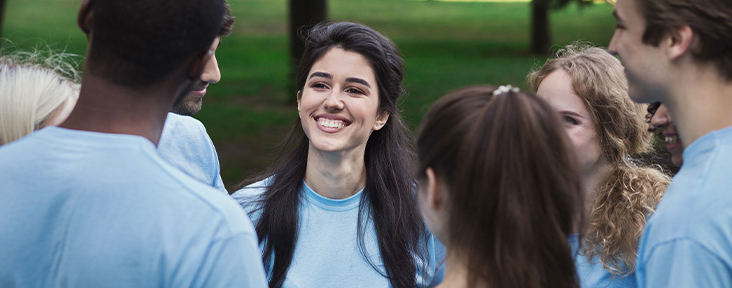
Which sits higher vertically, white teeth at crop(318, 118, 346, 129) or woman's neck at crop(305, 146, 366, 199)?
white teeth at crop(318, 118, 346, 129)

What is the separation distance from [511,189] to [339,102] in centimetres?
163

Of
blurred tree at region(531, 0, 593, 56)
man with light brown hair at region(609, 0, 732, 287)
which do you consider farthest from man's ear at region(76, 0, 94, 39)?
blurred tree at region(531, 0, 593, 56)

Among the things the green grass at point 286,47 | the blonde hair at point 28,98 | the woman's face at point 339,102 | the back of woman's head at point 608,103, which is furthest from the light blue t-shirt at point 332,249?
the green grass at point 286,47

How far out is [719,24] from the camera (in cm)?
199

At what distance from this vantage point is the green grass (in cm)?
1197

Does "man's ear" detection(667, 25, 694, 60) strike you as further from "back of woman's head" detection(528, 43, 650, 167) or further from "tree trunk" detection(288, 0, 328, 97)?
"tree trunk" detection(288, 0, 328, 97)

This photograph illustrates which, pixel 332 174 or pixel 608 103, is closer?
pixel 608 103

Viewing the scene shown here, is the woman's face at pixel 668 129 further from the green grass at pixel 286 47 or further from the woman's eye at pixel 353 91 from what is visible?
the green grass at pixel 286 47

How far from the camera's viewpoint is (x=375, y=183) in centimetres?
357

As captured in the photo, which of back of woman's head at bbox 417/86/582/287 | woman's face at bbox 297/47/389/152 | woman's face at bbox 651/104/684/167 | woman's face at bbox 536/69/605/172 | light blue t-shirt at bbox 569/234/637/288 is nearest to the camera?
back of woman's head at bbox 417/86/582/287

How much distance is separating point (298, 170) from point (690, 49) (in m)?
1.99

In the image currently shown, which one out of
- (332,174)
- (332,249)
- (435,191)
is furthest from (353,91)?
(435,191)

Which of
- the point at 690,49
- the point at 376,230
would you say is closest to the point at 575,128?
the point at 376,230

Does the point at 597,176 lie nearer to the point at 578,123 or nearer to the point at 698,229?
the point at 578,123
